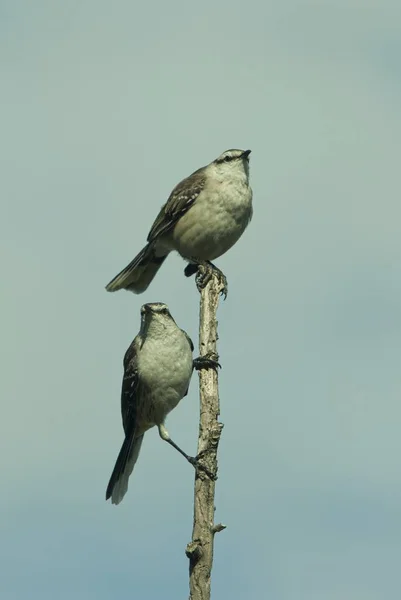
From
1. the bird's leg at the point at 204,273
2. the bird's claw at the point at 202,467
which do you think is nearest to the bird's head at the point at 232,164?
the bird's leg at the point at 204,273

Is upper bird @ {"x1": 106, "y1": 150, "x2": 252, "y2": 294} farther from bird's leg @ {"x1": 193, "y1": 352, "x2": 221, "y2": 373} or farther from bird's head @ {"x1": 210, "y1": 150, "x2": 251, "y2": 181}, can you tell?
bird's leg @ {"x1": 193, "y1": 352, "x2": 221, "y2": 373}

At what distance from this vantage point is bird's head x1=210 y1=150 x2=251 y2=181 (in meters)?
14.4

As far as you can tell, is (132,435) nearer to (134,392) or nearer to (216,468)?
(134,392)

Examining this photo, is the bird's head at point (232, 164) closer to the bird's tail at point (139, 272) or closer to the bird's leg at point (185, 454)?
the bird's tail at point (139, 272)

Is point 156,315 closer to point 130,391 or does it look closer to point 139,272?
point 130,391

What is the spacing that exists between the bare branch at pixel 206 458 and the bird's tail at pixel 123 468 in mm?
2432

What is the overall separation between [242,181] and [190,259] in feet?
3.54

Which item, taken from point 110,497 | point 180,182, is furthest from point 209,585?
point 180,182

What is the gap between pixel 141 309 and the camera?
41.8 feet

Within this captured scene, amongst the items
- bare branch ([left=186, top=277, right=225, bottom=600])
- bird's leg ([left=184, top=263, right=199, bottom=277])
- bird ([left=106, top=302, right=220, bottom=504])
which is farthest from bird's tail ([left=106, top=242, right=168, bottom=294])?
bare branch ([left=186, top=277, right=225, bottom=600])

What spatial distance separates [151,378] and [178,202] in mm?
2886

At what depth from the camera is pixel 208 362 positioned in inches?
416

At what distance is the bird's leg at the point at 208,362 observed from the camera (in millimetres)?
10547

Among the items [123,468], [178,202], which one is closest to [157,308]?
[123,468]
